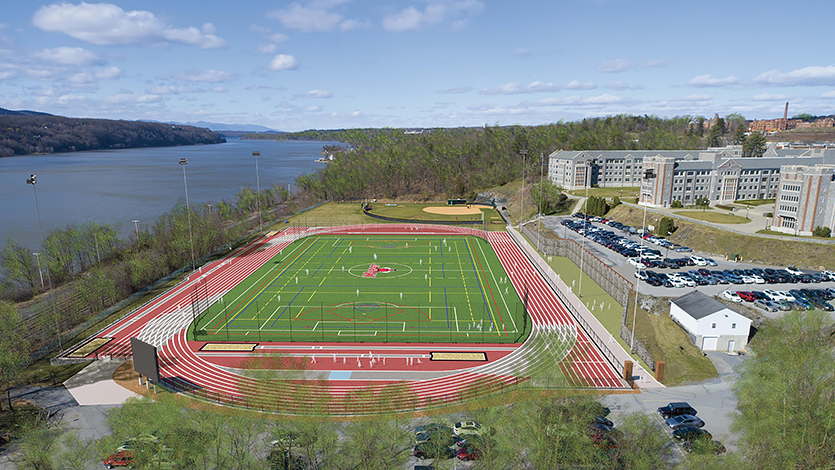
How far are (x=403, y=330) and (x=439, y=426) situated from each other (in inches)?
683

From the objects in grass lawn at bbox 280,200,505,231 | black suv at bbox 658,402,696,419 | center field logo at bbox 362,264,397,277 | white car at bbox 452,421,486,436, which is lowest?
center field logo at bbox 362,264,397,277

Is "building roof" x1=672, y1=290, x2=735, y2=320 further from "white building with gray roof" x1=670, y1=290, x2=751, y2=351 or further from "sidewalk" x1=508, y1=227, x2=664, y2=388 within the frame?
"sidewalk" x1=508, y1=227, x2=664, y2=388

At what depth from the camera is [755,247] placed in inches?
2114

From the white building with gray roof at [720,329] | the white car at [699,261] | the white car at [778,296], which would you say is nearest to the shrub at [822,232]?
the white car at [699,261]

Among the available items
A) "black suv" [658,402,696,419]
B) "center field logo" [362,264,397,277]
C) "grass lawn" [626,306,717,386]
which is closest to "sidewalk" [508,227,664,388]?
"grass lawn" [626,306,717,386]

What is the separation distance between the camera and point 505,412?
21.9 metres

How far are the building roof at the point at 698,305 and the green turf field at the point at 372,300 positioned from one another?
1253 centimetres

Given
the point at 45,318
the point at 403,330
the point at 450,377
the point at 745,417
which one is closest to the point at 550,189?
the point at 403,330

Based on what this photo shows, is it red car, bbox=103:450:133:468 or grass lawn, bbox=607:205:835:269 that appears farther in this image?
grass lawn, bbox=607:205:835:269

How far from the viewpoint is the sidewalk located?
30.7 metres

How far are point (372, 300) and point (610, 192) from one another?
227 ft

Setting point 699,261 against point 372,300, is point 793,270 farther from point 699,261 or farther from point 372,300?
point 372,300

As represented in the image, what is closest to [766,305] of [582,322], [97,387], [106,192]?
[582,322]

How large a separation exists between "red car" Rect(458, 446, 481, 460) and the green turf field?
576 inches
